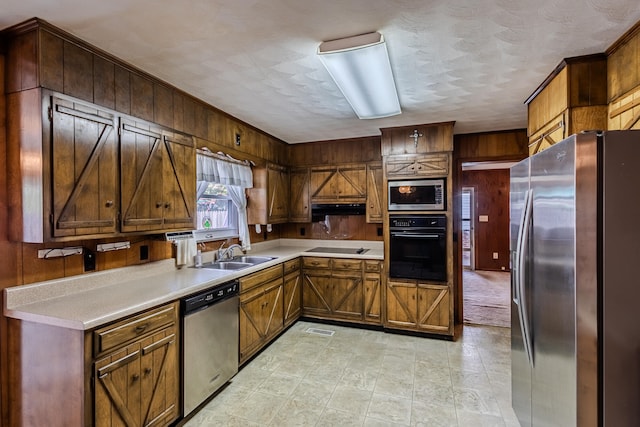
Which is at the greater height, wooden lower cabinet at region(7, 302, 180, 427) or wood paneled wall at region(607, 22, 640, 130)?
wood paneled wall at region(607, 22, 640, 130)

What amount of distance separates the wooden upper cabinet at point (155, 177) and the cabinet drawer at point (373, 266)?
2.22 metres

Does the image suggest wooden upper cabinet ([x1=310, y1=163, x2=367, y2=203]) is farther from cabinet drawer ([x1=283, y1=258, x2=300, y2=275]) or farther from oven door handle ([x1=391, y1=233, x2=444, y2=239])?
cabinet drawer ([x1=283, y1=258, x2=300, y2=275])

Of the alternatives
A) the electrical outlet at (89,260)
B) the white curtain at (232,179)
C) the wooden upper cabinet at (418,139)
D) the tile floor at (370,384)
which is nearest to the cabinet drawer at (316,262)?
the white curtain at (232,179)

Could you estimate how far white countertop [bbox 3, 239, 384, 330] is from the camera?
172 cm

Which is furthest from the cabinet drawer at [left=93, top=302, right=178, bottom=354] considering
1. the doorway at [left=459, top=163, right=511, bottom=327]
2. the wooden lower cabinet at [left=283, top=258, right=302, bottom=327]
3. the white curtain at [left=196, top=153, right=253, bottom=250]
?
the doorway at [left=459, top=163, right=511, bottom=327]

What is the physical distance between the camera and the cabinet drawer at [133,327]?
1698 millimetres

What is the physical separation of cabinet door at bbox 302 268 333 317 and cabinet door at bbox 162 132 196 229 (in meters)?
1.92

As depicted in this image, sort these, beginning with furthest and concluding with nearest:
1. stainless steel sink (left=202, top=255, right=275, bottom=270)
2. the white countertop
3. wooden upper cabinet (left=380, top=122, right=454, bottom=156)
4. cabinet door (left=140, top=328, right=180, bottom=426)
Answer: wooden upper cabinet (left=380, top=122, right=454, bottom=156) → stainless steel sink (left=202, top=255, right=275, bottom=270) → cabinet door (left=140, top=328, right=180, bottom=426) → the white countertop

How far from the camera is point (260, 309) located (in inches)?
130

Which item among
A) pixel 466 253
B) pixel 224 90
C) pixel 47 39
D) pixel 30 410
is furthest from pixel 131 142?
pixel 466 253

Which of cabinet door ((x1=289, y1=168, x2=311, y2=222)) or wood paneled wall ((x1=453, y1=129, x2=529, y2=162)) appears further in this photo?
cabinet door ((x1=289, y1=168, x2=311, y2=222))

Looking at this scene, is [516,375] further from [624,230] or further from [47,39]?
[47,39]

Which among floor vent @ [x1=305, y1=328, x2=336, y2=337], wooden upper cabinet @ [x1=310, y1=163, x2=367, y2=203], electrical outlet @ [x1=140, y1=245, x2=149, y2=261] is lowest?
floor vent @ [x1=305, y1=328, x2=336, y2=337]

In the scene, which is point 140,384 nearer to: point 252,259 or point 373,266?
point 252,259
